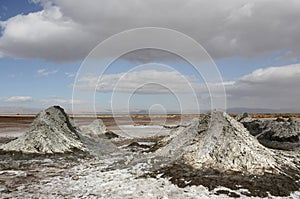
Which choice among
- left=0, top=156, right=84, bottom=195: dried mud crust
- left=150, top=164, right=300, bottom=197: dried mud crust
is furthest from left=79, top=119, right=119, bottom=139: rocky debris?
left=150, top=164, right=300, bottom=197: dried mud crust

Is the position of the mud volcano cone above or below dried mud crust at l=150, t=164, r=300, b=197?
above

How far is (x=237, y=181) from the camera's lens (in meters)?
12.4

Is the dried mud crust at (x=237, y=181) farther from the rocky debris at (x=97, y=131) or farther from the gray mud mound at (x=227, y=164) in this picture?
the rocky debris at (x=97, y=131)

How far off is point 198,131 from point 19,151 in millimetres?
11935

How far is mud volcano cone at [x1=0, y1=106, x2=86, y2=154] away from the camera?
20484 millimetres

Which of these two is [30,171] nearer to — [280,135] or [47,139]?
[47,139]

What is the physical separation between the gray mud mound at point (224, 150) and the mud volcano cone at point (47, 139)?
8.63 metres

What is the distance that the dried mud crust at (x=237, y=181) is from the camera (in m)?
11.6

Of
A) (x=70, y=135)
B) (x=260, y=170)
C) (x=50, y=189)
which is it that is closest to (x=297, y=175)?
(x=260, y=170)

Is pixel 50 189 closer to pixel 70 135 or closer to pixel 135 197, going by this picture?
pixel 135 197

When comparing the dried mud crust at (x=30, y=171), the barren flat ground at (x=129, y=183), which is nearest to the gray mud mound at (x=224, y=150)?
the barren flat ground at (x=129, y=183)

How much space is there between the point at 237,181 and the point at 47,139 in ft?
→ 45.7

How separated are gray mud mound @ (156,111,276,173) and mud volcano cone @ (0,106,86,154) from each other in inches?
340

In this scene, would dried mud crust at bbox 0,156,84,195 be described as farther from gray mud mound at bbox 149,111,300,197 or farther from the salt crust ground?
gray mud mound at bbox 149,111,300,197
